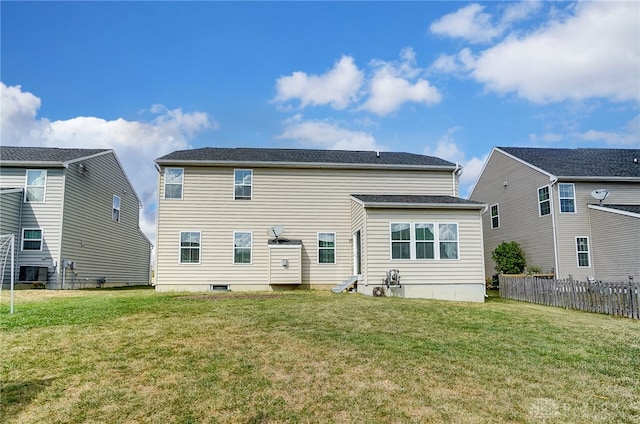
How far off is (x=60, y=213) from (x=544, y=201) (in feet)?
74.1

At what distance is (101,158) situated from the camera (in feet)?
70.0

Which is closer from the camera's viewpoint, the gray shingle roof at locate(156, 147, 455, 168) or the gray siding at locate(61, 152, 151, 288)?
the gray shingle roof at locate(156, 147, 455, 168)

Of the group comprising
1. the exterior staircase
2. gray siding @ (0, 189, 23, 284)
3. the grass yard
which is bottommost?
the grass yard

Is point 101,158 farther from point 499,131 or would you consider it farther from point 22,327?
point 499,131

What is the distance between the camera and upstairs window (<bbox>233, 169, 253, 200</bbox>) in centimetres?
1744

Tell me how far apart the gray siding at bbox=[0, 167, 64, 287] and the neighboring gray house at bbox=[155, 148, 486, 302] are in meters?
5.04

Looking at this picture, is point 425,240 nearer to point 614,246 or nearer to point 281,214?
point 281,214

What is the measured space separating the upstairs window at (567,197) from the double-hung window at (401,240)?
366 inches

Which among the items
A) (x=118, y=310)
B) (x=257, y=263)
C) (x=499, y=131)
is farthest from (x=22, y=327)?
(x=499, y=131)

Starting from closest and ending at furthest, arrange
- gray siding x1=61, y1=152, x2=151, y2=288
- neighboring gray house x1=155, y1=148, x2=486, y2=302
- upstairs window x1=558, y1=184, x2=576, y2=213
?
neighboring gray house x1=155, y1=148, x2=486, y2=302 < gray siding x1=61, y1=152, x2=151, y2=288 < upstairs window x1=558, y1=184, x2=576, y2=213

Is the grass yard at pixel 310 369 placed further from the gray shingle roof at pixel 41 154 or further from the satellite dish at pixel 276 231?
the gray shingle roof at pixel 41 154

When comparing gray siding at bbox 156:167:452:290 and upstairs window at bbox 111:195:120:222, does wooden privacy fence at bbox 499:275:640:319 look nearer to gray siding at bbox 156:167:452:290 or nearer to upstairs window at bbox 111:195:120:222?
gray siding at bbox 156:167:452:290

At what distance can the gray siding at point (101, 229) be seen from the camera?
1891 centimetres

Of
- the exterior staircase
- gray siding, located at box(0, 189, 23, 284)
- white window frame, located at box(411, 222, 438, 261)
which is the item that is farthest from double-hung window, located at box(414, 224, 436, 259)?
gray siding, located at box(0, 189, 23, 284)
